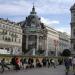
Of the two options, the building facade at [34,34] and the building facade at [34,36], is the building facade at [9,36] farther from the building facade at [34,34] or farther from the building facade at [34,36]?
the building facade at [34,34]

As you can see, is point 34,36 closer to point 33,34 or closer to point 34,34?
point 34,34

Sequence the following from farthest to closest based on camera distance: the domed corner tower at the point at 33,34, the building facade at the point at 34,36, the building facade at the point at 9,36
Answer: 1. the domed corner tower at the point at 33,34
2. the building facade at the point at 34,36
3. the building facade at the point at 9,36

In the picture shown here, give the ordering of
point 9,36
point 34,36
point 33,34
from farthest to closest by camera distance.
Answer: point 34,36
point 33,34
point 9,36

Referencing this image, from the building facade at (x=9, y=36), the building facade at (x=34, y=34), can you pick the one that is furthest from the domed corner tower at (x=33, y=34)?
the building facade at (x=9, y=36)

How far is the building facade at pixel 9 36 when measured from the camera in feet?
394

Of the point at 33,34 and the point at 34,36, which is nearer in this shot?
the point at 33,34

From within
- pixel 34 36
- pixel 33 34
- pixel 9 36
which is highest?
pixel 33 34

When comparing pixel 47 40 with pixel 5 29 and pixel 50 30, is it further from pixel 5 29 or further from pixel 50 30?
pixel 5 29

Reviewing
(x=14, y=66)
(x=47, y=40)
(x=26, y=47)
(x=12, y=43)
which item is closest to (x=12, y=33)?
(x=12, y=43)

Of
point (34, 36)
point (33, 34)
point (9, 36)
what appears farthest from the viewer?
point (34, 36)

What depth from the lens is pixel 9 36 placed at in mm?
127938

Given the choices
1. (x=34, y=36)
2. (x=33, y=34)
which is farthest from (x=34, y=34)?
(x=34, y=36)

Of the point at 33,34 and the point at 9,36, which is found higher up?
the point at 33,34

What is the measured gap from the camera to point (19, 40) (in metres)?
143
